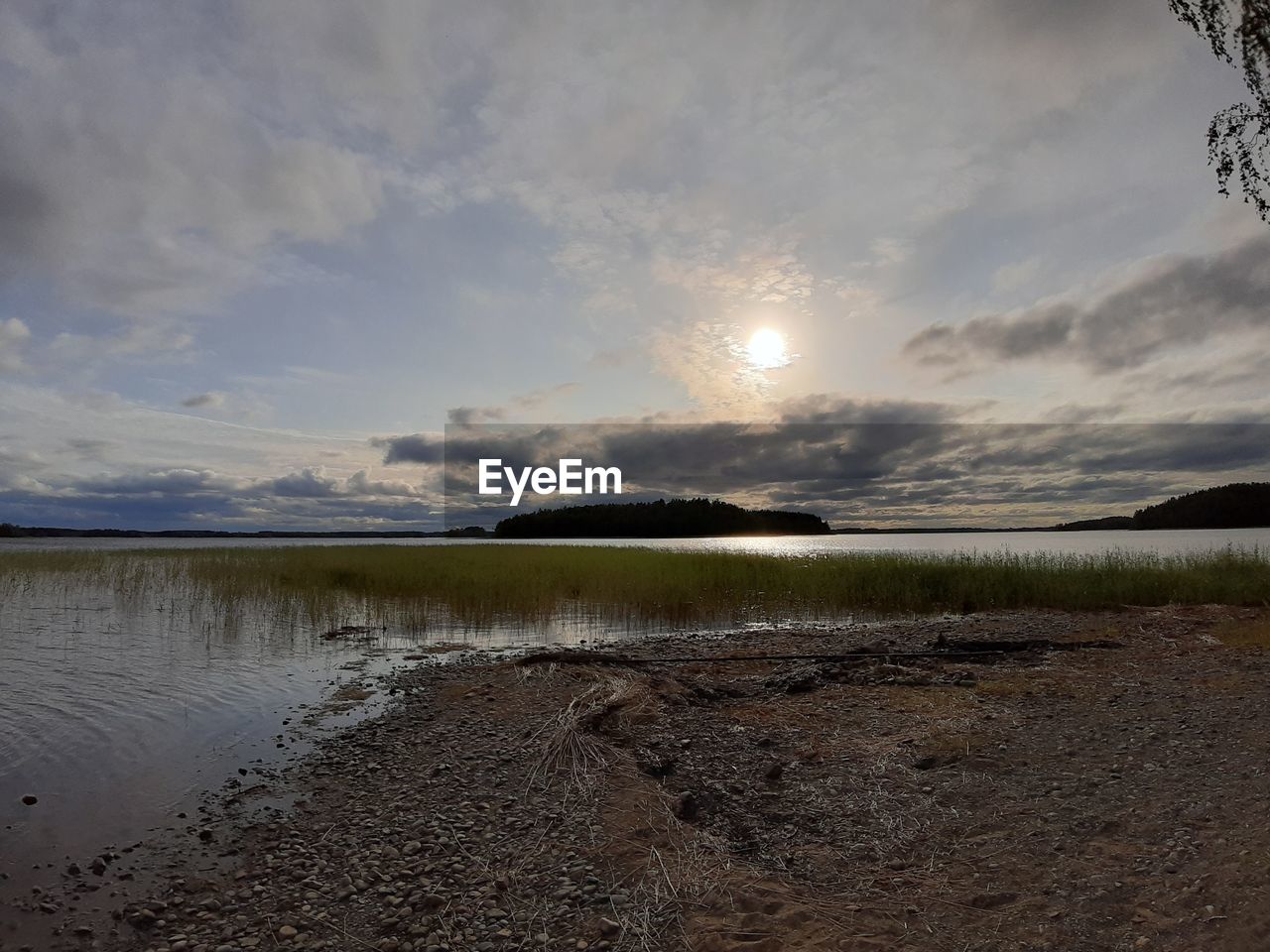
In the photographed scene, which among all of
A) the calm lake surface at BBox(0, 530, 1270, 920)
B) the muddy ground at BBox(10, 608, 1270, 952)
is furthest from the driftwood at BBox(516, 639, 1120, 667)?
the calm lake surface at BBox(0, 530, 1270, 920)

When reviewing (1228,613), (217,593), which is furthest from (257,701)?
(1228,613)

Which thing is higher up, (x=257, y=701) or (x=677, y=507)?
(x=677, y=507)

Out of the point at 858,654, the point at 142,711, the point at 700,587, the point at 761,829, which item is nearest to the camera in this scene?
the point at 761,829

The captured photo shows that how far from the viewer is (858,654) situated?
14.7 m

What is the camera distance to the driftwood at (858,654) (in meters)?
14.3

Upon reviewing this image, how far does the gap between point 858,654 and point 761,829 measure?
8.25 meters

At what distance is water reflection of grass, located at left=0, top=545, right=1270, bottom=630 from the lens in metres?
24.8

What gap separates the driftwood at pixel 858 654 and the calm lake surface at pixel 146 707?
3.52 metres

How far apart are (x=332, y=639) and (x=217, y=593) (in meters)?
11.5

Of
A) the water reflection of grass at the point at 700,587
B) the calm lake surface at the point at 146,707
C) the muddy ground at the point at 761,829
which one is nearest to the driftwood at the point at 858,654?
the muddy ground at the point at 761,829

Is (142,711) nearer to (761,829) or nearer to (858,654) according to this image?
(761,829)

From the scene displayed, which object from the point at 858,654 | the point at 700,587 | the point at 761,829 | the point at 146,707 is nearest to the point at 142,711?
the point at 146,707

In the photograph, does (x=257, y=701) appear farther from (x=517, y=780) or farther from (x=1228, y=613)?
(x=1228, y=613)

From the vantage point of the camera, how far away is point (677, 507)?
13838 cm
